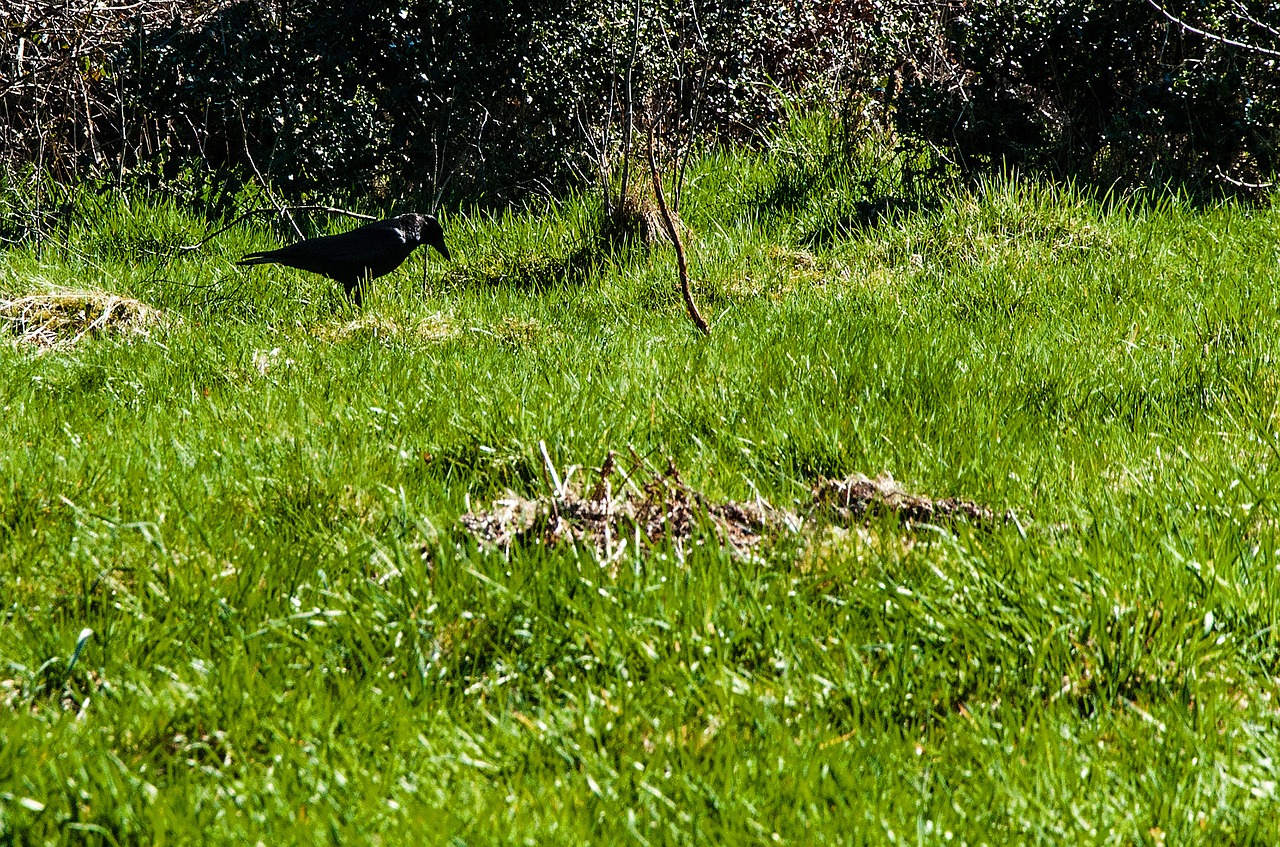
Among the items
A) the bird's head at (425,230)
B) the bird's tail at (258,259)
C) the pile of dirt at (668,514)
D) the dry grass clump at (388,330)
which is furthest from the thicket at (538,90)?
the pile of dirt at (668,514)

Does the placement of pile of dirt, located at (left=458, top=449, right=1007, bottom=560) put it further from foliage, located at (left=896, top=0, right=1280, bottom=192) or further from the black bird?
foliage, located at (left=896, top=0, right=1280, bottom=192)

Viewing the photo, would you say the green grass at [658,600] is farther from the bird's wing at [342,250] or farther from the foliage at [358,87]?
the foliage at [358,87]

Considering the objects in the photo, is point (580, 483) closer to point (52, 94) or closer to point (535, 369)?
point (535, 369)

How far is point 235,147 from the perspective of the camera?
781 cm

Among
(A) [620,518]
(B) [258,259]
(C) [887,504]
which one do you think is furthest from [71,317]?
(C) [887,504]

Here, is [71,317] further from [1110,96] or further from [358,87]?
[1110,96]

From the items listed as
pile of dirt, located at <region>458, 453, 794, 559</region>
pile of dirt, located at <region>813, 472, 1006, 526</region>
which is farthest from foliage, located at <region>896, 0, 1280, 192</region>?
pile of dirt, located at <region>458, 453, 794, 559</region>

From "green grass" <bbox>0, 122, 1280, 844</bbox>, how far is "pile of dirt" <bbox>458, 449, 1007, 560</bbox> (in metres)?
0.08

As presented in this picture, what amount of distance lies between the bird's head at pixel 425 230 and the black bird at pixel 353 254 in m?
0.03

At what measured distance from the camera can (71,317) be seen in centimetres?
494

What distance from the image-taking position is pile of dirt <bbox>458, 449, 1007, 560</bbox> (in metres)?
2.66

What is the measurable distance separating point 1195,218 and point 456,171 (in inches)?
169

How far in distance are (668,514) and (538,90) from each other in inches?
205

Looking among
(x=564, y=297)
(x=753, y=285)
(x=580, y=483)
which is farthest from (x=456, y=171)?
(x=580, y=483)
